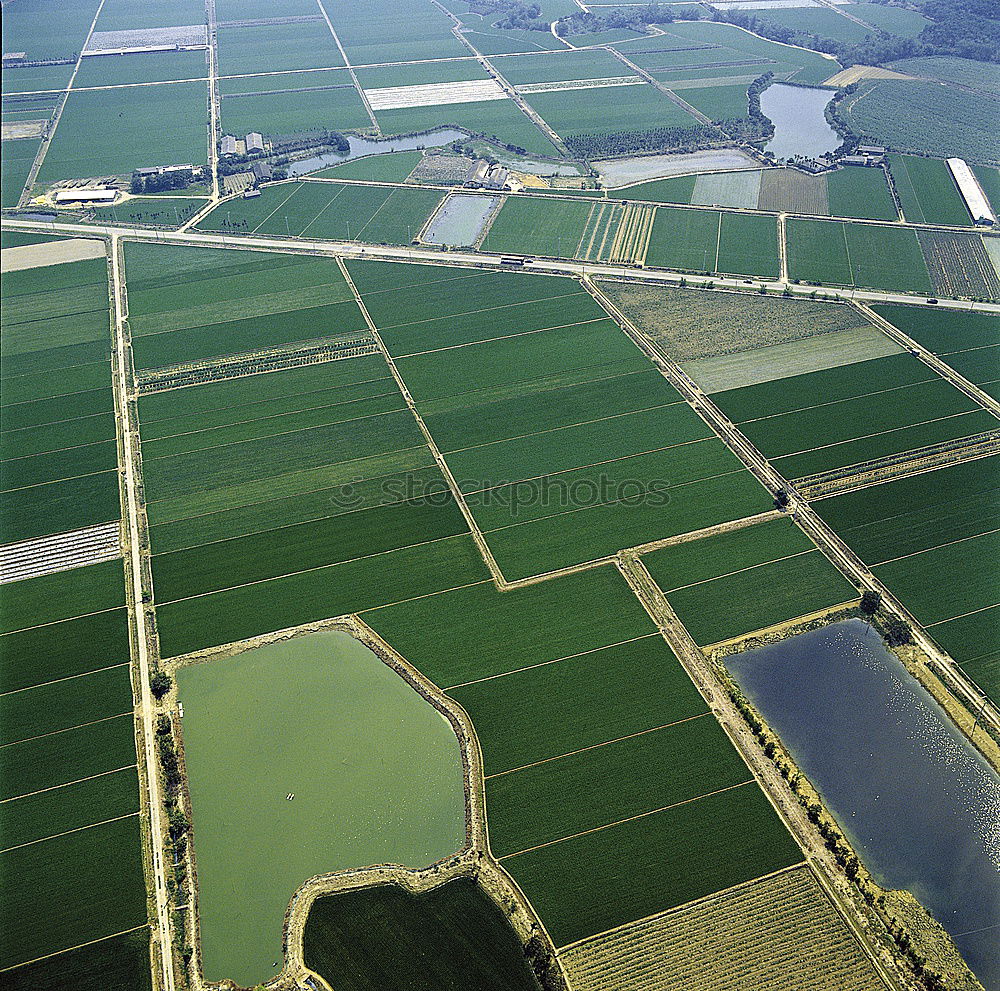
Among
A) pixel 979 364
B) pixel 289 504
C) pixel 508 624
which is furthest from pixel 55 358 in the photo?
pixel 979 364

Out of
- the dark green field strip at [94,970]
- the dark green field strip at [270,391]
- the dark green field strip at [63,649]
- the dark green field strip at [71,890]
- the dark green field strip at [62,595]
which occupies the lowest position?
the dark green field strip at [94,970]

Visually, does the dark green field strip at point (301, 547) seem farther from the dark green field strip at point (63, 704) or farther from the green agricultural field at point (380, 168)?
the green agricultural field at point (380, 168)

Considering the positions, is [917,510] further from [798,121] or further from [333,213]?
[798,121]

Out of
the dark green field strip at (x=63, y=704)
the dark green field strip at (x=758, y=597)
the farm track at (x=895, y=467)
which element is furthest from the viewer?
the farm track at (x=895, y=467)

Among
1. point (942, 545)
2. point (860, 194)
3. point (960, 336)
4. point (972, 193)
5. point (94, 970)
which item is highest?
point (972, 193)

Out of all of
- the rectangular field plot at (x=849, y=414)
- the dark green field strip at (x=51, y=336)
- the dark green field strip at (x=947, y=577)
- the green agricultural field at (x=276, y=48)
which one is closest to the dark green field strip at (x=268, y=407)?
the dark green field strip at (x=51, y=336)

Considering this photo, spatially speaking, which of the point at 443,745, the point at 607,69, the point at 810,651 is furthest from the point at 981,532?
the point at 607,69

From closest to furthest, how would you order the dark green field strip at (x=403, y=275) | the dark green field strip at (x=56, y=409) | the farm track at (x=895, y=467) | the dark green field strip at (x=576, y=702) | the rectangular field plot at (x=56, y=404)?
the dark green field strip at (x=576, y=702), the rectangular field plot at (x=56, y=404), the farm track at (x=895, y=467), the dark green field strip at (x=56, y=409), the dark green field strip at (x=403, y=275)
